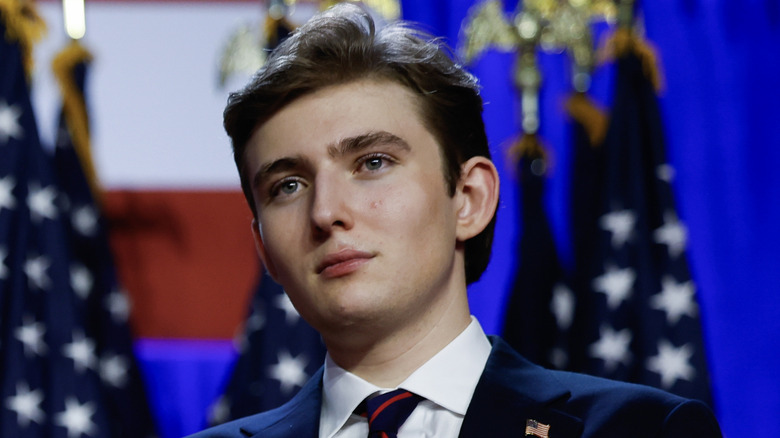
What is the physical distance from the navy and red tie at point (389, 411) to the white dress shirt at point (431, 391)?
0.05 feet

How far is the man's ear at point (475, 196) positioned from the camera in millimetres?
1641

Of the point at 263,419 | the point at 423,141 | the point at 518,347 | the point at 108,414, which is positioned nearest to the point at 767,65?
the point at 518,347

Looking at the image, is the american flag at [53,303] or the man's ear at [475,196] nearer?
the man's ear at [475,196]

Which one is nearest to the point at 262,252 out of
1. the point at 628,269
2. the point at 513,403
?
the point at 513,403

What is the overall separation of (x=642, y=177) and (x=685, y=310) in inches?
17.3

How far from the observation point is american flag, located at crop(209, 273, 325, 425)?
2943 millimetres

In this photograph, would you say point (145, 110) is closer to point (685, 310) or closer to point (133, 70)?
point (133, 70)

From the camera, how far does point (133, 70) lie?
11.6 ft

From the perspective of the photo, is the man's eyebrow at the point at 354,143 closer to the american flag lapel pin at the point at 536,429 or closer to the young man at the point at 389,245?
the young man at the point at 389,245

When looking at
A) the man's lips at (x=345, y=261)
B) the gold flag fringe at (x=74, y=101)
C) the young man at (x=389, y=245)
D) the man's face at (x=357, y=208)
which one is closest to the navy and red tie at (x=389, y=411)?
the young man at (x=389, y=245)

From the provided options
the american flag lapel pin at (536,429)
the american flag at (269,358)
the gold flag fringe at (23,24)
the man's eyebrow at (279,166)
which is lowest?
the american flag at (269,358)

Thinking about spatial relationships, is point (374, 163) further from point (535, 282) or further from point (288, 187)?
point (535, 282)

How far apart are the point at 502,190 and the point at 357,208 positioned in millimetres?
1770

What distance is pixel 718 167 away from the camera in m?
3.11
